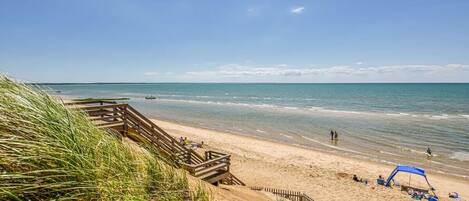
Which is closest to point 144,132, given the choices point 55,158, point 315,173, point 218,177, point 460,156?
point 218,177

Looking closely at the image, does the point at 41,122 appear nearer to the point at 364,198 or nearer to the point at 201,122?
the point at 364,198

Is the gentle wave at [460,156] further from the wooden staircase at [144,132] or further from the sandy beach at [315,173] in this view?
the wooden staircase at [144,132]

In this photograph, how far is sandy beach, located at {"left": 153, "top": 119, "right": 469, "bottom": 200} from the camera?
49.4 ft

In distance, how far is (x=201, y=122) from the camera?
39.5 m

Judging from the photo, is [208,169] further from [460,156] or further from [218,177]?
[460,156]

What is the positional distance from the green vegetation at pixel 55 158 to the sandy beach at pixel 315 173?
1195 centimetres

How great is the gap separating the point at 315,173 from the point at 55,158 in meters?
17.0

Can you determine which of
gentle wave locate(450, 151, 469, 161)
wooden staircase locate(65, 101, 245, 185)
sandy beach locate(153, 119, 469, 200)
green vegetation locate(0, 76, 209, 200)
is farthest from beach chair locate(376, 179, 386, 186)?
green vegetation locate(0, 76, 209, 200)

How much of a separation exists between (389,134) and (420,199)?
17224mm

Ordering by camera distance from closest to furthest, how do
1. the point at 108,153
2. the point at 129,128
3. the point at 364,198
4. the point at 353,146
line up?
the point at 108,153, the point at 129,128, the point at 364,198, the point at 353,146

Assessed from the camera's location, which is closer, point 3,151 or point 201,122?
point 3,151

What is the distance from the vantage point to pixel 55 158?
2859 mm

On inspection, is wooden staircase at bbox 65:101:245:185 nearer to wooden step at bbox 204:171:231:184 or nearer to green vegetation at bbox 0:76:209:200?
wooden step at bbox 204:171:231:184

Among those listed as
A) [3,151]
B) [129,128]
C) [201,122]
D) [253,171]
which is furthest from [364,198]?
[201,122]
